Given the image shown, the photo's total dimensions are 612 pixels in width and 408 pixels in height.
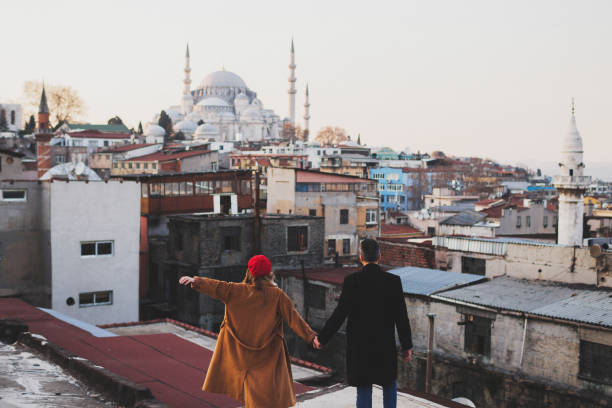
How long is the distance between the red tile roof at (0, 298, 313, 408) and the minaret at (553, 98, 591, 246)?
18.4 m

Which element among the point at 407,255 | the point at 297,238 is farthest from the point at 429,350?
the point at 297,238

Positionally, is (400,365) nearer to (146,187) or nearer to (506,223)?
(146,187)

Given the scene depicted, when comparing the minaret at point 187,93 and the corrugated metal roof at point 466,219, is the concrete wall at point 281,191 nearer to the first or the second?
the corrugated metal roof at point 466,219

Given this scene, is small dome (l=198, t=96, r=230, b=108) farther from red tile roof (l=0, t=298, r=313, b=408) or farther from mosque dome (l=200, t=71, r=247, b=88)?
red tile roof (l=0, t=298, r=313, b=408)

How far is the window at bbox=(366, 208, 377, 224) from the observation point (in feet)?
95.9

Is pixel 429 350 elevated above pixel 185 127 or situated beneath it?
situated beneath

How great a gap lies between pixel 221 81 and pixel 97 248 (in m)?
118

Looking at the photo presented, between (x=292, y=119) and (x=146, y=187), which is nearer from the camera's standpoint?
(x=146, y=187)

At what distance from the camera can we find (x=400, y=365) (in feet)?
47.2

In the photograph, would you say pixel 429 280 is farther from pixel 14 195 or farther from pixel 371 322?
pixel 371 322

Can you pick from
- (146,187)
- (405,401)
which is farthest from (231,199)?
(405,401)

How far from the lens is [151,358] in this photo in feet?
25.6

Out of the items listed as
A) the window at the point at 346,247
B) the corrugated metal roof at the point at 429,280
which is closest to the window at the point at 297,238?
the corrugated metal roof at the point at 429,280

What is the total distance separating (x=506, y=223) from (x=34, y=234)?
22.7 meters
